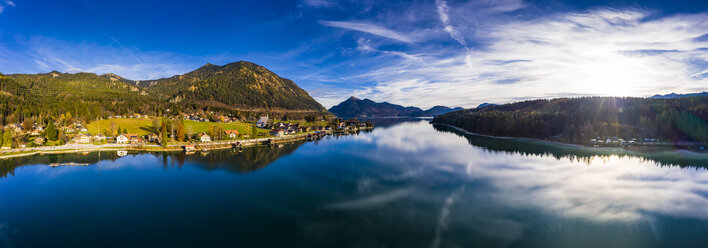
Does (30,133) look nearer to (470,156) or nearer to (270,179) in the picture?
(270,179)

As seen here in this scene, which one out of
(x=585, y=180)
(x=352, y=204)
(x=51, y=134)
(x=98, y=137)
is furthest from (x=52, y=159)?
(x=585, y=180)

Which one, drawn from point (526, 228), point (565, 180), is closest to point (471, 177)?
point (565, 180)

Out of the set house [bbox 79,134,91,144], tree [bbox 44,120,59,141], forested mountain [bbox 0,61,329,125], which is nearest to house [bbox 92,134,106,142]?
house [bbox 79,134,91,144]

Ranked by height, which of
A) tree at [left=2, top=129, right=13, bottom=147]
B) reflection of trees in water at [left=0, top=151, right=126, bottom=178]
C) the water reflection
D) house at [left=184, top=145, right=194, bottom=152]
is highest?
tree at [left=2, top=129, right=13, bottom=147]

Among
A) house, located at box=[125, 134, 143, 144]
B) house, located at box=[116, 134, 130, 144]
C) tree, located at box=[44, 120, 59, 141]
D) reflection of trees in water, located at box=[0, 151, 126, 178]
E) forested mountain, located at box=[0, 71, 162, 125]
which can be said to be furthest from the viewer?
forested mountain, located at box=[0, 71, 162, 125]

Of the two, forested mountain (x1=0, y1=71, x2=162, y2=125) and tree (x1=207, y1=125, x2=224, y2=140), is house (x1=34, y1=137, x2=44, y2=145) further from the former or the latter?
tree (x1=207, y1=125, x2=224, y2=140)

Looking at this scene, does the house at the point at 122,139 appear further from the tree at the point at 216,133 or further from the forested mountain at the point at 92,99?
the forested mountain at the point at 92,99

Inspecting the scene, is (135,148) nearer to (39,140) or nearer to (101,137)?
(101,137)
